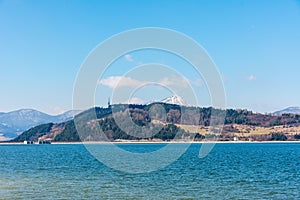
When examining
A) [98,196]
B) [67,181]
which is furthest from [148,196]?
[67,181]

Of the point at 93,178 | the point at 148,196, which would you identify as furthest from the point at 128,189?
the point at 93,178

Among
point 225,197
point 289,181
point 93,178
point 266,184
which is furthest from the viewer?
point 93,178

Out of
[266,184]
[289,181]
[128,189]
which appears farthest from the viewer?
[289,181]

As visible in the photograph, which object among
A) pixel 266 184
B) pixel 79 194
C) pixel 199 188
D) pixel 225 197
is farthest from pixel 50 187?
pixel 266 184

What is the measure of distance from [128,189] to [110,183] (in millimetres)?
6226

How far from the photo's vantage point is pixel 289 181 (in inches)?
2239

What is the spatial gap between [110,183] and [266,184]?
18918mm

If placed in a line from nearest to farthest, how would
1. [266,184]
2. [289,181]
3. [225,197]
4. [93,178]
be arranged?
[225,197], [266,184], [289,181], [93,178]

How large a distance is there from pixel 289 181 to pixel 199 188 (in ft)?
47.6

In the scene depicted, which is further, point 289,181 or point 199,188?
point 289,181

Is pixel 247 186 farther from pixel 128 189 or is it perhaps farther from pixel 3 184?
pixel 3 184

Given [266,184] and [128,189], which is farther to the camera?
[266,184]

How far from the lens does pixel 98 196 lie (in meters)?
43.8

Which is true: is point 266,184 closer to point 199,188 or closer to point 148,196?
point 199,188
